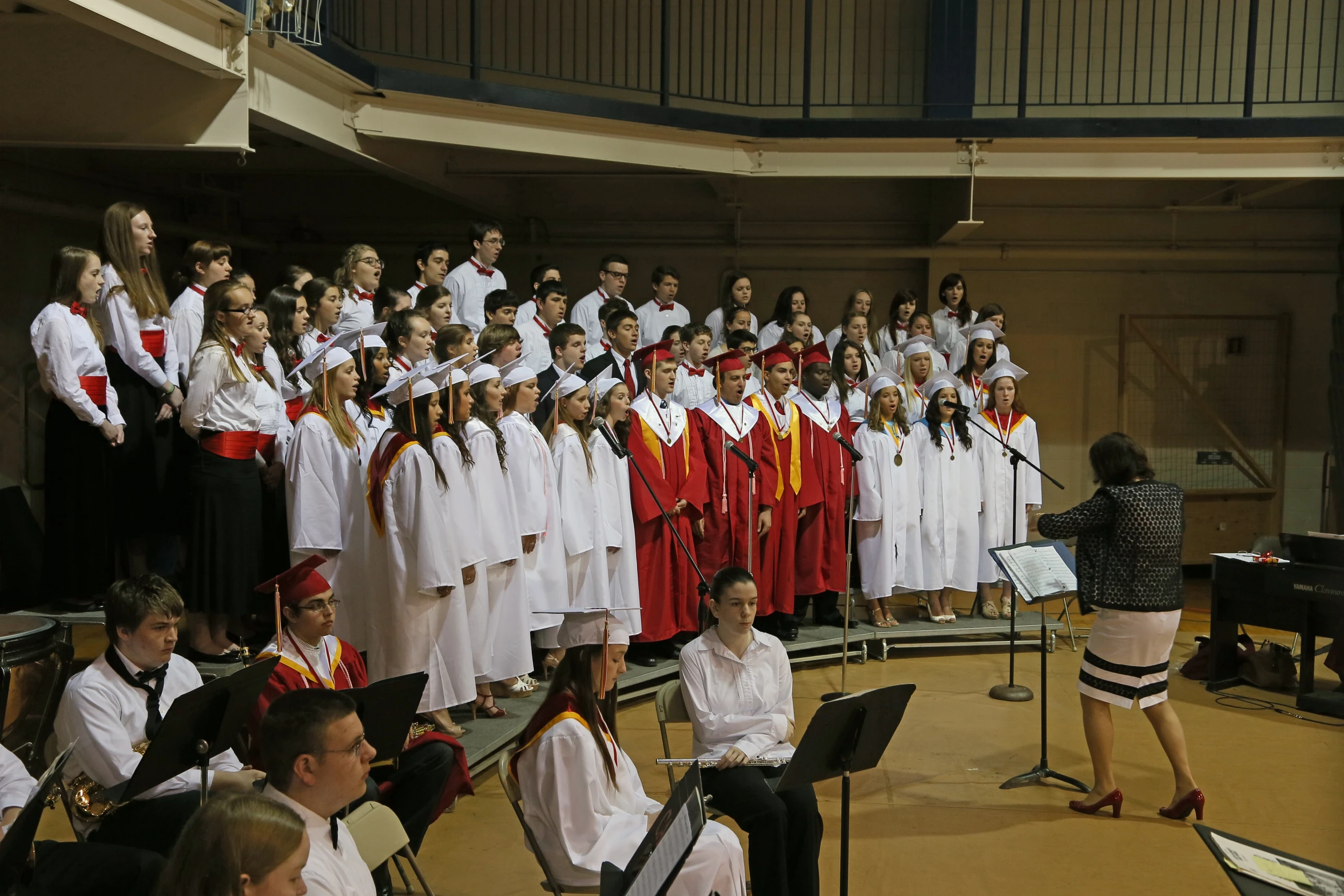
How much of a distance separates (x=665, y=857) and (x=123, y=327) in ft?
15.9

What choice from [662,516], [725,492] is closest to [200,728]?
[662,516]

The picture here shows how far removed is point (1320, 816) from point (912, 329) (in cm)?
524

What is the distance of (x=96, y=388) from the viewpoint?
6195 mm

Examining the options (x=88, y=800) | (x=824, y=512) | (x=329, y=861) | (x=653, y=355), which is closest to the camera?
(x=329, y=861)

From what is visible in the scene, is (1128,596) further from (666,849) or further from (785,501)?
(666,849)

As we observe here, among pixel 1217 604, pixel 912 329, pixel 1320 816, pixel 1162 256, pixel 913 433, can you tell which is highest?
pixel 1162 256

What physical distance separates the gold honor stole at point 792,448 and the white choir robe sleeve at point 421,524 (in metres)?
3.33

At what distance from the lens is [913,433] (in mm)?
9086

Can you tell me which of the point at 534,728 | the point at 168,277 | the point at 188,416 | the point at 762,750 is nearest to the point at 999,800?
the point at 762,750

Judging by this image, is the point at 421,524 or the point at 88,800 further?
the point at 421,524

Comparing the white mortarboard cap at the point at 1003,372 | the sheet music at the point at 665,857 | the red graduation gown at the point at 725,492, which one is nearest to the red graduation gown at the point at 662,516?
the red graduation gown at the point at 725,492

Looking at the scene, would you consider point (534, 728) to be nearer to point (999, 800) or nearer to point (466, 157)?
point (999, 800)

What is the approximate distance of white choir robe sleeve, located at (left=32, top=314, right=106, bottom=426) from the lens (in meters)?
5.90

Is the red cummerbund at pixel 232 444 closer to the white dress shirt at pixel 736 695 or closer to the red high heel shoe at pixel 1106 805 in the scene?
the white dress shirt at pixel 736 695
